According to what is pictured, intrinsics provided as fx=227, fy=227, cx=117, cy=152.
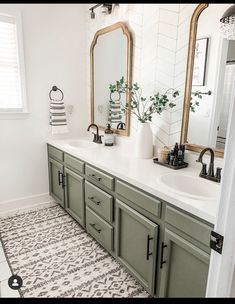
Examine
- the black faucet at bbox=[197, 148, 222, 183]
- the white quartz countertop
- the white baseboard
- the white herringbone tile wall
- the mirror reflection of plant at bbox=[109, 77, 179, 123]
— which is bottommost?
the white baseboard

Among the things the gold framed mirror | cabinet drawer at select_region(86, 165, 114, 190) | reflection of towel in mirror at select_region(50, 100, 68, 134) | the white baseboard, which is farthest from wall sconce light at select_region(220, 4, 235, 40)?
the white baseboard

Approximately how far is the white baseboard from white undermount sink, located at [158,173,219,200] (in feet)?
6.43

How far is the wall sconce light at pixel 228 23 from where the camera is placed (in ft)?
4.21

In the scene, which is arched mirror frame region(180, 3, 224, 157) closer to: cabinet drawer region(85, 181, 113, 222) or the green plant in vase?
the green plant in vase

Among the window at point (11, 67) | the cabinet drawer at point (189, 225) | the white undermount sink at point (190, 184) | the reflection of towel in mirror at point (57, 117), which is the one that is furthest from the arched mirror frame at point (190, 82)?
the window at point (11, 67)

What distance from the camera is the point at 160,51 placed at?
1975 mm

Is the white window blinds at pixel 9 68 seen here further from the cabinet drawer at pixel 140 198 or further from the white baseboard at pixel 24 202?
the cabinet drawer at pixel 140 198

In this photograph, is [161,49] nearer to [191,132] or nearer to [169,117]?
[169,117]

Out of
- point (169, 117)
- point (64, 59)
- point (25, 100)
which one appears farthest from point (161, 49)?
point (25, 100)

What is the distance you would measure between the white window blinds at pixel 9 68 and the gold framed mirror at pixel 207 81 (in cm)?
188

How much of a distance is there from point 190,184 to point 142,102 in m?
0.98

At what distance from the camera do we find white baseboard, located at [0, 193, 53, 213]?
2736mm

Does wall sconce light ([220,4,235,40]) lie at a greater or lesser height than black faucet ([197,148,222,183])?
greater

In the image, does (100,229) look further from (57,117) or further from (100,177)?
(57,117)
